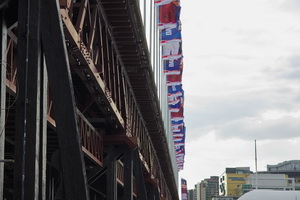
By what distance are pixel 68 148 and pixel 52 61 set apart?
1.17 metres

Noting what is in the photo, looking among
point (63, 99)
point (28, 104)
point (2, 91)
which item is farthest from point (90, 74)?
point (28, 104)

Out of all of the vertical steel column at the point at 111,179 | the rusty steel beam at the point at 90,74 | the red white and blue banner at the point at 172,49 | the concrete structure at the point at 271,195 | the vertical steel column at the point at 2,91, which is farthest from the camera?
the concrete structure at the point at 271,195

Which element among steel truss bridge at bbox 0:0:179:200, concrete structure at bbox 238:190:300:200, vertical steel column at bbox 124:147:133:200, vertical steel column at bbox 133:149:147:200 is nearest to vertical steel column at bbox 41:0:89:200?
steel truss bridge at bbox 0:0:179:200

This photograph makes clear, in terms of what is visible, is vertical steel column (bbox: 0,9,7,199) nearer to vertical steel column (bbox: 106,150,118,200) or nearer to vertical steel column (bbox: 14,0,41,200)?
vertical steel column (bbox: 14,0,41,200)

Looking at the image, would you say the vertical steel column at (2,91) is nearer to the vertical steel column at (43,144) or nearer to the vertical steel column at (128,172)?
the vertical steel column at (43,144)

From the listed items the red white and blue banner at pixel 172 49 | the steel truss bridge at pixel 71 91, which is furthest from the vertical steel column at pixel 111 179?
the red white and blue banner at pixel 172 49

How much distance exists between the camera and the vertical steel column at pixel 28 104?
7508mm

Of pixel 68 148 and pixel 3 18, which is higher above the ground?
pixel 3 18

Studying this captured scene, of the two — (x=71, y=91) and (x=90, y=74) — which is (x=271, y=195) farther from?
(x=71, y=91)

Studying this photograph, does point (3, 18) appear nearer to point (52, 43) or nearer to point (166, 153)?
point (52, 43)

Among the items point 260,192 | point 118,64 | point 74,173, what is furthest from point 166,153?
point 260,192

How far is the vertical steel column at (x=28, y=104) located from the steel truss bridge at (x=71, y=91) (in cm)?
1

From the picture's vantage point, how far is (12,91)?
1182 cm

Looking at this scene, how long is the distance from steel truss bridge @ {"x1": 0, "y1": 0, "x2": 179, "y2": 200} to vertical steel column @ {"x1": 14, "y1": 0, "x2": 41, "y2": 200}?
11 mm
